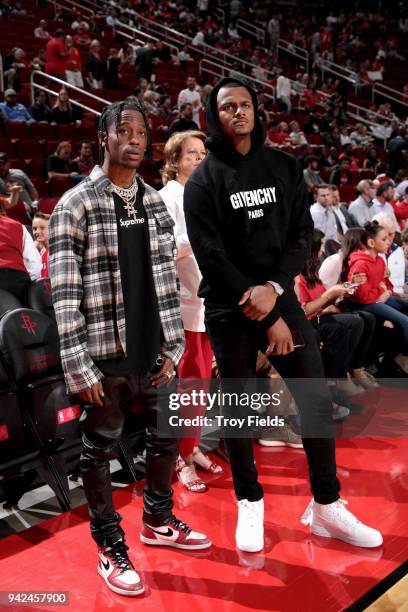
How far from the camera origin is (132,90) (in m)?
11.4

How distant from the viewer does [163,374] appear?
2.40 metres

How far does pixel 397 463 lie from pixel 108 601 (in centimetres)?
164

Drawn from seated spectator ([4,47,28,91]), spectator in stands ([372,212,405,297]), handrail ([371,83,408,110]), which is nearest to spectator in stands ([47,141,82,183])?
seated spectator ([4,47,28,91])

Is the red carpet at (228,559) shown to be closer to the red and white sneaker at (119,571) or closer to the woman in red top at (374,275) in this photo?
the red and white sneaker at (119,571)

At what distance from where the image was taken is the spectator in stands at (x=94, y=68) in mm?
10969

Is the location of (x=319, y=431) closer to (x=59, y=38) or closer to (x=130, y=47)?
(x=59, y=38)

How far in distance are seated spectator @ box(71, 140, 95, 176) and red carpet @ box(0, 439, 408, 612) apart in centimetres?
520

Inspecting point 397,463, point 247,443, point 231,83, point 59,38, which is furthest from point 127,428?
point 59,38

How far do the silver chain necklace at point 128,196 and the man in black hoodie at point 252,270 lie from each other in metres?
0.20

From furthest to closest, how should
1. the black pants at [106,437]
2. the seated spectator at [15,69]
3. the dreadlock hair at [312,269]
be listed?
the seated spectator at [15,69] → the dreadlock hair at [312,269] → the black pants at [106,437]

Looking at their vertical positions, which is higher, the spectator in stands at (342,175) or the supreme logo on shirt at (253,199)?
the spectator in stands at (342,175)

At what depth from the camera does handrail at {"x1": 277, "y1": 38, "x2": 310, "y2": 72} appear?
17497mm

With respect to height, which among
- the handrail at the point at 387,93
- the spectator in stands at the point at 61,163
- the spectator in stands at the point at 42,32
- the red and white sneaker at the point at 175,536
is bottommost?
the red and white sneaker at the point at 175,536

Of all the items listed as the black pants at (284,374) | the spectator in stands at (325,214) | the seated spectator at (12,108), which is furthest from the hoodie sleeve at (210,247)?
the seated spectator at (12,108)
